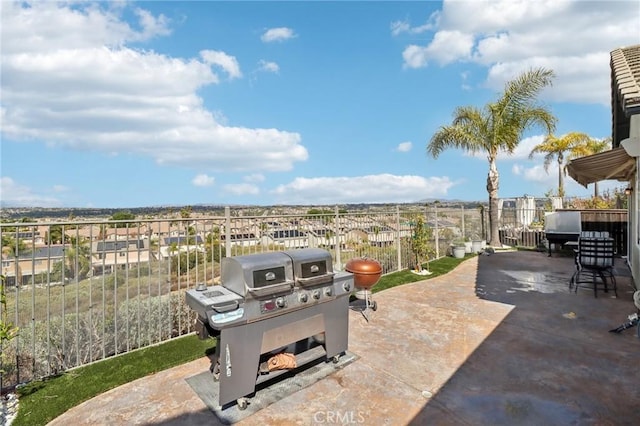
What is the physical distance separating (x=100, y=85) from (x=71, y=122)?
4.94m

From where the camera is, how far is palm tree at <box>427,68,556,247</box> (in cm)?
1117

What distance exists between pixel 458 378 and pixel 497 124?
1098 cm

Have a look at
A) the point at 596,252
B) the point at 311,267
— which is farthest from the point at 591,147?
the point at 311,267

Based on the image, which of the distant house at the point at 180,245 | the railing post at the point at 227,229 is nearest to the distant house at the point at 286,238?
the railing post at the point at 227,229

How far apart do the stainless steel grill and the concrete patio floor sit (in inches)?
12.4

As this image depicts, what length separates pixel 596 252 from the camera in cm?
595

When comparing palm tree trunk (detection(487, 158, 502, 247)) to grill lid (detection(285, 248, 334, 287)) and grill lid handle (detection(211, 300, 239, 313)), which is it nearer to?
grill lid (detection(285, 248, 334, 287))

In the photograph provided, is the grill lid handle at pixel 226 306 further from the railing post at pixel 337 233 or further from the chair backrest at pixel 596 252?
the chair backrest at pixel 596 252

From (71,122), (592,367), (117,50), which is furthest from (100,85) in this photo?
(592,367)

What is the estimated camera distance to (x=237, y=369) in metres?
2.51

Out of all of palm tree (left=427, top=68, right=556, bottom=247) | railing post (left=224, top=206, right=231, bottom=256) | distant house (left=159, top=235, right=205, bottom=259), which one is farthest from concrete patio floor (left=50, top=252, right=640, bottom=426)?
palm tree (left=427, top=68, right=556, bottom=247)

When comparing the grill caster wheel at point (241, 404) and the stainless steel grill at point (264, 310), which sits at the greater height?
the stainless steel grill at point (264, 310)

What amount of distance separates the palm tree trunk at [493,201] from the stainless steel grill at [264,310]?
35.2ft

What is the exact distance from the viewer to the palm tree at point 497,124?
11.2m
